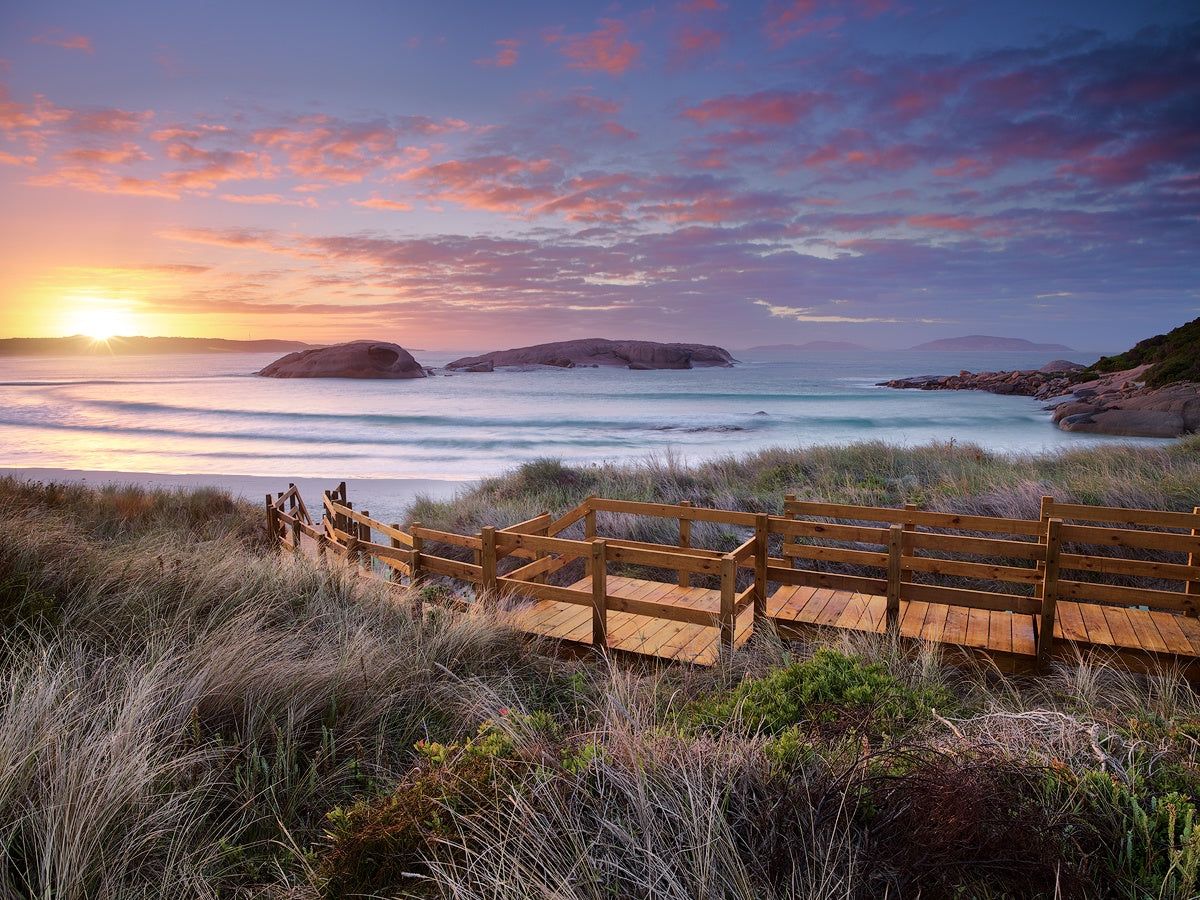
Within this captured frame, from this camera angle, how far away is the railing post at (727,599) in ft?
18.6

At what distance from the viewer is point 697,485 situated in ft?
48.9

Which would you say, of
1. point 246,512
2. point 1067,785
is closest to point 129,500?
point 246,512

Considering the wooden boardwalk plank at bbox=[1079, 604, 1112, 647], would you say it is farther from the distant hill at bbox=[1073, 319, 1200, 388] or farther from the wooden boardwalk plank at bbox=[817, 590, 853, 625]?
the distant hill at bbox=[1073, 319, 1200, 388]

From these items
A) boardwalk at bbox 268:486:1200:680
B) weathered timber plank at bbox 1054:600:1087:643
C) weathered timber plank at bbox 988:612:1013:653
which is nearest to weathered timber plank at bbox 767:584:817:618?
boardwalk at bbox 268:486:1200:680

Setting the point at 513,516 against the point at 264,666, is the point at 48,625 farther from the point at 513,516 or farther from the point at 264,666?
the point at 513,516

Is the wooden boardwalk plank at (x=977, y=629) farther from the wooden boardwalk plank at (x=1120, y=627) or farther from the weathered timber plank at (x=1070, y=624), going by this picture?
the wooden boardwalk plank at (x=1120, y=627)

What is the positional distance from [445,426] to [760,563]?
34.2 m

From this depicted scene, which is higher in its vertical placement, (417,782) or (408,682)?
(417,782)

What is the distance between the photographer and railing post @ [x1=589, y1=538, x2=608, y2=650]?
239 inches

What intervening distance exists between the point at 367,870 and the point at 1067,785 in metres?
2.66

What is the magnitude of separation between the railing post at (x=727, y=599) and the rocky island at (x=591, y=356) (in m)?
107

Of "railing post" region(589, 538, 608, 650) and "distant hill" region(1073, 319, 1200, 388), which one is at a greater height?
"distant hill" region(1073, 319, 1200, 388)

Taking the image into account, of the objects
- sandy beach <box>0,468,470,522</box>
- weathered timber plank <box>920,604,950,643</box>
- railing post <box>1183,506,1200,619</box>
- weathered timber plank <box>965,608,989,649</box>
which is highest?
railing post <box>1183,506,1200,619</box>

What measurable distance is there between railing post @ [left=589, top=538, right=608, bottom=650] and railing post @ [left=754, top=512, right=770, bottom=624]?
1483 mm
